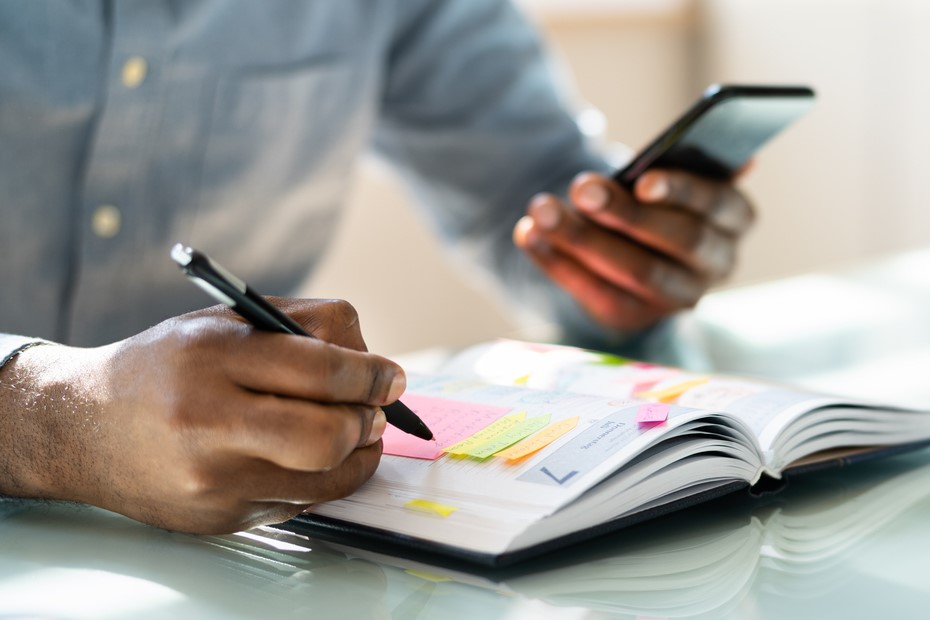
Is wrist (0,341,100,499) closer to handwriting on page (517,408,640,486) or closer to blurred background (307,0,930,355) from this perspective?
handwriting on page (517,408,640,486)

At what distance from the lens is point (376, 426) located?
17.9 inches

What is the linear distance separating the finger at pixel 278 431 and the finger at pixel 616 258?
0.53 meters

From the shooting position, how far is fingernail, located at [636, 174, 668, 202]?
867 millimetres

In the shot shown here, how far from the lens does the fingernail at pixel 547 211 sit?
0.91 meters

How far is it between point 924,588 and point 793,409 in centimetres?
15

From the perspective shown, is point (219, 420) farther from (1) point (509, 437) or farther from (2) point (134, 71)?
(2) point (134, 71)

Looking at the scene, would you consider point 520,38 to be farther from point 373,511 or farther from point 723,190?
point 373,511

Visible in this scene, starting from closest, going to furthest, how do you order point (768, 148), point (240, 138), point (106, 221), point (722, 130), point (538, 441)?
point (538, 441) < point (722, 130) < point (106, 221) < point (240, 138) < point (768, 148)

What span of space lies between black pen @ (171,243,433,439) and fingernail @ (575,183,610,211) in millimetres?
460

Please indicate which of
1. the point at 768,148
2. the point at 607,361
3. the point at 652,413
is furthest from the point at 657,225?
the point at 768,148

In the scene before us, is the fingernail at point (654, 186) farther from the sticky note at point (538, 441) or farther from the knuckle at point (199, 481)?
the knuckle at point (199, 481)

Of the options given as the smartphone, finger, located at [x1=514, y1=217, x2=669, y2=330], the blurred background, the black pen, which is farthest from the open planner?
the blurred background

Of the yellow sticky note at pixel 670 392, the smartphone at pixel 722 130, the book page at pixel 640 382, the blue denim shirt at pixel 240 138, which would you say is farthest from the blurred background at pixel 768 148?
the yellow sticky note at pixel 670 392

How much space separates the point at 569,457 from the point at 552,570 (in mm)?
56
